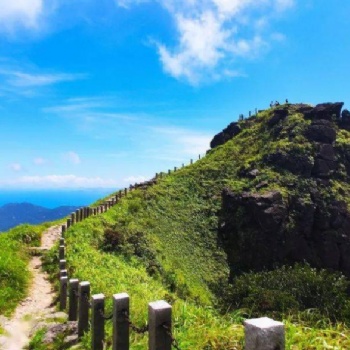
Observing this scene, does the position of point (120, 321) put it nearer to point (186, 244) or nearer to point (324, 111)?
point (186, 244)

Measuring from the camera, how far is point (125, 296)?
7.48 meters

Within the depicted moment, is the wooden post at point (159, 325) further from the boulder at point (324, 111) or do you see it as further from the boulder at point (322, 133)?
the boulder at point (324, 111)

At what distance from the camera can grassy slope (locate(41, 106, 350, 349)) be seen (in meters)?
8.74

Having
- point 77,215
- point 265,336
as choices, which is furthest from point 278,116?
point 265,336

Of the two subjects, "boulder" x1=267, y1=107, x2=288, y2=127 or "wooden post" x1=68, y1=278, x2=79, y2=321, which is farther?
"boulder" x1=267, y1=107, x2=288, y2=127

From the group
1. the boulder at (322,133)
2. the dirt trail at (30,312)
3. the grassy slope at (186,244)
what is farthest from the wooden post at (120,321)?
the boulder at (322,133)

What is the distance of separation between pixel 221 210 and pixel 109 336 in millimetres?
48864

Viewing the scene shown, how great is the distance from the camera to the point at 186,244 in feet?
159

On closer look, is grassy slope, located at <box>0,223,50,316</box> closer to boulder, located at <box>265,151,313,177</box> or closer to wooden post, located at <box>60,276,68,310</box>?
wooden post, located at <box>60,276,68,310</box>

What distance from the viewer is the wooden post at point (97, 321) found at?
868 cm

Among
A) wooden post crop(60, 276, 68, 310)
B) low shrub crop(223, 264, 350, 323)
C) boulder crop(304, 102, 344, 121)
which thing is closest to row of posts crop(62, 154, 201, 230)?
low shrub crop(223, 264, 350, 323)

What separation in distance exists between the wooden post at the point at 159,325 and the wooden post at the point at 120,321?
1427mm

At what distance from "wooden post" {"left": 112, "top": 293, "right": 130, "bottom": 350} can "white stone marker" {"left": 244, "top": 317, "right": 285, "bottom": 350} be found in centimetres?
363

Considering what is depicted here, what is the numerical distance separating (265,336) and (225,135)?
83.5 m
